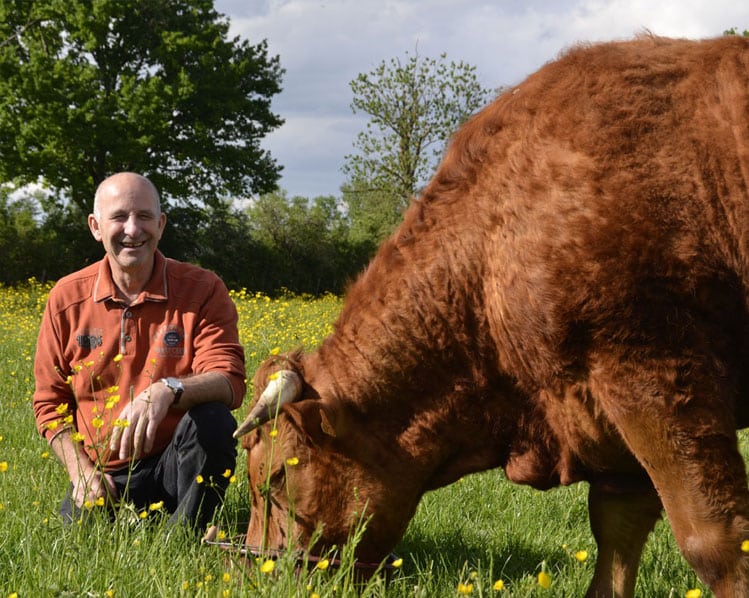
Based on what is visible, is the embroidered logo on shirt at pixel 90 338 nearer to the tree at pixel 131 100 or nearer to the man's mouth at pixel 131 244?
the man's mouth at pixel 131 244

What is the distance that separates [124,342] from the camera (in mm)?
4113

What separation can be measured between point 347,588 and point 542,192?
4.97 ft

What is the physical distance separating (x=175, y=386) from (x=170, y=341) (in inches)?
19.5

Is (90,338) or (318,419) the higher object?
(90,338)

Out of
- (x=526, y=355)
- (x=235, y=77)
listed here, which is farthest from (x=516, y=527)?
(x=235, y=77)

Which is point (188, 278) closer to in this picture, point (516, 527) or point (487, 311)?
point (487, 311)

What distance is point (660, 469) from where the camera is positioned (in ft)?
8.68

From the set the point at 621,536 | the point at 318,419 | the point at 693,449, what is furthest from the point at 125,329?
the point at 693,449

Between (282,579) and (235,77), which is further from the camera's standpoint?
(235,77)

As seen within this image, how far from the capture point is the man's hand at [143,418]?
3.38 meters

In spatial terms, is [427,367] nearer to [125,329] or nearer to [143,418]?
[143,418]

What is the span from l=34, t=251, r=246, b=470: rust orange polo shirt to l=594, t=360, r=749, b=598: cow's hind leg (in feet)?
6.74

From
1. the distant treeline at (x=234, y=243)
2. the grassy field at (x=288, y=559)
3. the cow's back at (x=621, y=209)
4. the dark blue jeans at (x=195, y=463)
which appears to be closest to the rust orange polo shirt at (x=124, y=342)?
the dark blue jeans at (x=195, y=463)

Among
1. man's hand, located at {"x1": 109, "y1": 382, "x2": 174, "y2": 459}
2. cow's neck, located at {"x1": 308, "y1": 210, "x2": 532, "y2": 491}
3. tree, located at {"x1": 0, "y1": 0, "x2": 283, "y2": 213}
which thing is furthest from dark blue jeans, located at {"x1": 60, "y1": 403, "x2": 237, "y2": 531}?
tree, located at {"x1": 0, "y1": 0, "x2": 283, "y2": 213}
